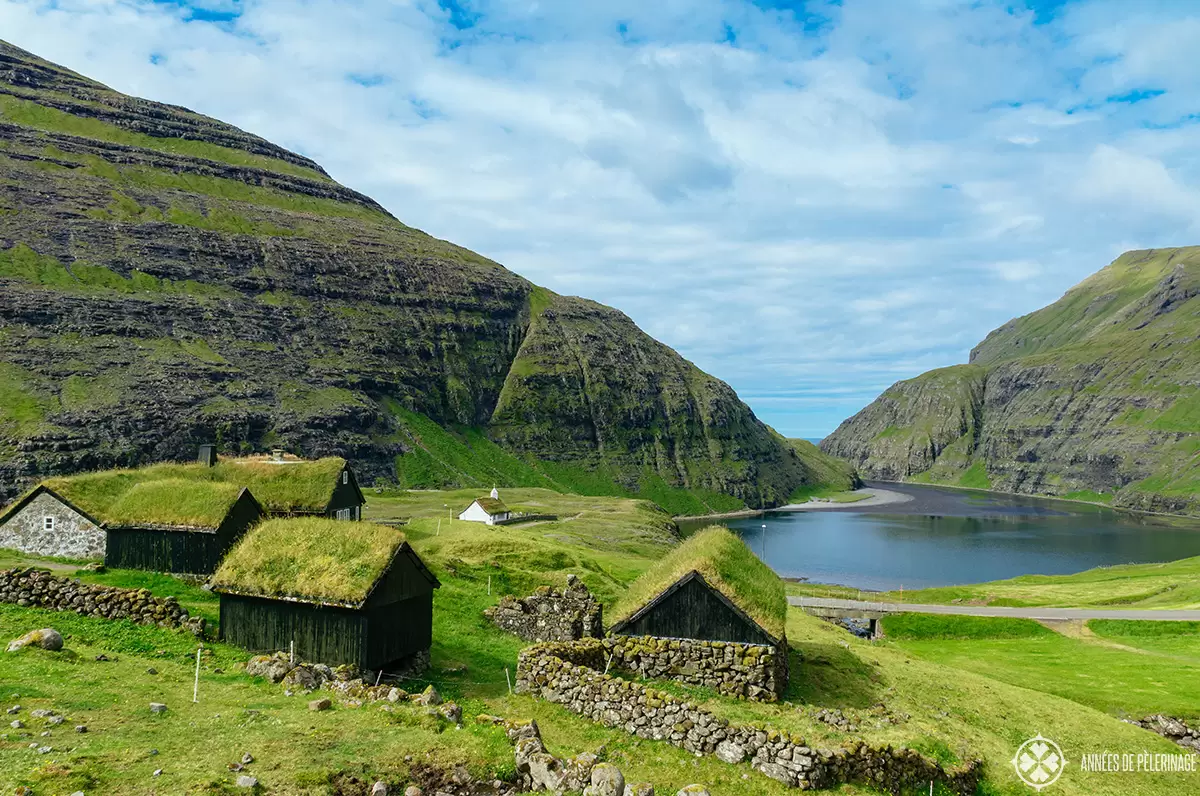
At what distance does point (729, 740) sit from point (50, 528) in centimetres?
3866

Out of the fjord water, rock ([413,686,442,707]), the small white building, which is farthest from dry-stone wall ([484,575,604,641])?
the fjord water

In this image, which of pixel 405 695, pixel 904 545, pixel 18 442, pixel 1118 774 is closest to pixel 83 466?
pixel 18 442

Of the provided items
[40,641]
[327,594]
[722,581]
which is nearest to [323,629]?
[327,594]

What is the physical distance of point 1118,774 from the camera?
79.8 ft

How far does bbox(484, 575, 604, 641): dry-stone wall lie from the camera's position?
33.0 meters

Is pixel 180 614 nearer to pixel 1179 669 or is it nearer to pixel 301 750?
pixel 301 750

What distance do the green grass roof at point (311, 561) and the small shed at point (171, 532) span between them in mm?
11091

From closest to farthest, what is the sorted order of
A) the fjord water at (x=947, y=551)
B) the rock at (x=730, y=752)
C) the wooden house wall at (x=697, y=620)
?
1. the rock at (x=730, y=752)
2. the wooden house wall at (x=697, y=620)
3. the fjord water at (x=947, y=551)

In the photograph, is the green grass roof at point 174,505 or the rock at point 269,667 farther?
the green grass roof at point 174,505

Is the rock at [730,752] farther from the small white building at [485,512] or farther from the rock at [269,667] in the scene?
the small white building at [485,512]

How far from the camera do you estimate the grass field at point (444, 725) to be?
14414 mm

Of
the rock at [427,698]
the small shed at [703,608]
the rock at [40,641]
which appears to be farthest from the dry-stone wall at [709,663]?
the rock at [40,641]

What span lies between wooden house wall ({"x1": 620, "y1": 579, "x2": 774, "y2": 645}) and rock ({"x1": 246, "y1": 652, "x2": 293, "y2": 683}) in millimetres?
12640

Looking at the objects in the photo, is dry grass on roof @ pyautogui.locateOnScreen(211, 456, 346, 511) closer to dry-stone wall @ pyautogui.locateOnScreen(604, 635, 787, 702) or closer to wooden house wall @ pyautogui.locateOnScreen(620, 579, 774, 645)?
dry-stone wall @ pyautogui.locateOnScreen(604, 635, 787, 702)
